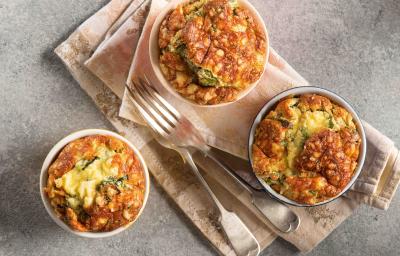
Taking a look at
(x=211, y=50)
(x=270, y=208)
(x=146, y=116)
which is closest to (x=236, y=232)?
(x=270, y=208)

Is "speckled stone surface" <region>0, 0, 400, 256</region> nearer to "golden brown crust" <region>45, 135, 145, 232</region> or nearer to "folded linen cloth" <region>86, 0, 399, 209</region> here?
"folded linen cloth" <region>86, 0, 399, 209</region>

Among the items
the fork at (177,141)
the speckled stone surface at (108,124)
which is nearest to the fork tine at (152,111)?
the fork at (177,141)

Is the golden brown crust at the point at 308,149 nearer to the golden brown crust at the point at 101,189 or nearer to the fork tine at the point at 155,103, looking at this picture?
the fork tine at the point at 155,103

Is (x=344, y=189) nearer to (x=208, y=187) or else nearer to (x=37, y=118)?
(x=208, y=187)

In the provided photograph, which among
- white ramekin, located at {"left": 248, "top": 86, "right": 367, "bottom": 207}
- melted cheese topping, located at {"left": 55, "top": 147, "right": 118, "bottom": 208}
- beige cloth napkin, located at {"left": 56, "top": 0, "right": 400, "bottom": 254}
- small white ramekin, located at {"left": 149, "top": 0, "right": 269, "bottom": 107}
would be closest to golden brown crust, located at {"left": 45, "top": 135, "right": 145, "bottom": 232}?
melted cheese topping, located at {"left": 55, "top": 147, "right": 118, "bottom": 208}

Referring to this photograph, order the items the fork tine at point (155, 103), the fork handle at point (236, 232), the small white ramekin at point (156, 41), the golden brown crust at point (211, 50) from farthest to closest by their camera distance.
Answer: the fork handle at point (236, 232) → the fork tine at point (155, 103) → the small white ramekin at point (156, 41) → the golden brown crust at point (211, 50)

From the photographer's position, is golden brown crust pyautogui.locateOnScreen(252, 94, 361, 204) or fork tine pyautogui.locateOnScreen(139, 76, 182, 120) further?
fork tine pyautogui.locateOnScreen(139, 76, 182, 120)

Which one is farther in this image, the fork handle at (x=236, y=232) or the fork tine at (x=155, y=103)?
the fork handle at (x=236, y=232)
